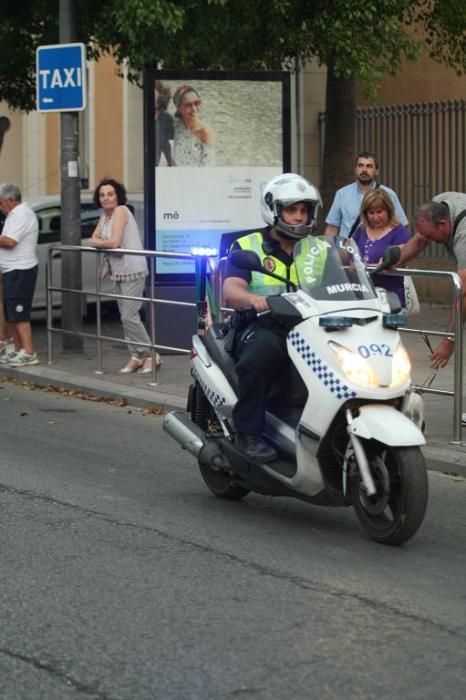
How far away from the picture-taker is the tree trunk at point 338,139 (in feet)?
62.6

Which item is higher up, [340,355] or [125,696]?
[340,355]

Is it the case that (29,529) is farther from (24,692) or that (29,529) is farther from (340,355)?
(24,692)

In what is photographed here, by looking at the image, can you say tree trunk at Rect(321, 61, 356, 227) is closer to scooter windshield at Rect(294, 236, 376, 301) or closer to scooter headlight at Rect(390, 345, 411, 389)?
scooter windshield at Rect(294, 236, 376, 301)

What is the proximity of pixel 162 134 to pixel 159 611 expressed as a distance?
8.94 m

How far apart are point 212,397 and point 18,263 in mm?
6557

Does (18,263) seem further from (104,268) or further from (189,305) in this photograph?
(189,305)

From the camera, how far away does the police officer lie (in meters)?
7.08

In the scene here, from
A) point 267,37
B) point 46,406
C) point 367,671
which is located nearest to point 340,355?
point 367,671

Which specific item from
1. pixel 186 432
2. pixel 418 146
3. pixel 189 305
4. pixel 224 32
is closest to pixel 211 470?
pixel 186 432

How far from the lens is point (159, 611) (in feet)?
18.8

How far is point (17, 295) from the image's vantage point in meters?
13.8

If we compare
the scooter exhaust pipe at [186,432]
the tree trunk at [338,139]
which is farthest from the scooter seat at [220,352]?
the tree trunk at [338,139]

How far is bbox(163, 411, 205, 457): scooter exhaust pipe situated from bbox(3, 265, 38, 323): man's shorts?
6016mm

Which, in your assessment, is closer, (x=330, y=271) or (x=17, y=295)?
(x=330, y=271)
